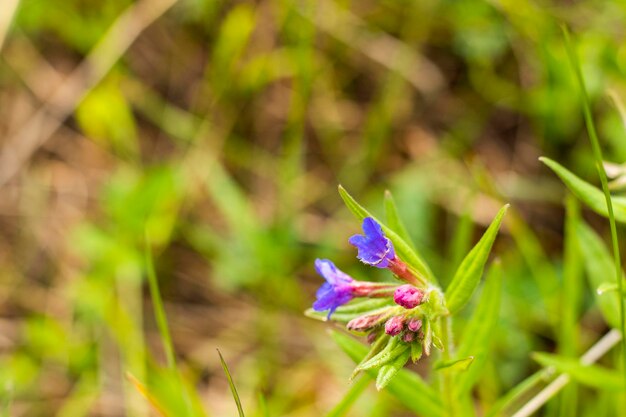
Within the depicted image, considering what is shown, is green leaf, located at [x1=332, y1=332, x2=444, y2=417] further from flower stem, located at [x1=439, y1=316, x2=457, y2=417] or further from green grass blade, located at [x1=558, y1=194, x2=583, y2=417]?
green grass blade, located at [x1=558, y1=194, x2=583, y2=417]

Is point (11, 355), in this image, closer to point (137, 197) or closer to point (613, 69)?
point (137, 197)

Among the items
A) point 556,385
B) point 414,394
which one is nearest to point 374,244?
point 414,394

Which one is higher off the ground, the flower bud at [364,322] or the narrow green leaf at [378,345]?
the flower bud at [364,322]

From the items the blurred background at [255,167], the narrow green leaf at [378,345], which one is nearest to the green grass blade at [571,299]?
the blurred background at [255,167]

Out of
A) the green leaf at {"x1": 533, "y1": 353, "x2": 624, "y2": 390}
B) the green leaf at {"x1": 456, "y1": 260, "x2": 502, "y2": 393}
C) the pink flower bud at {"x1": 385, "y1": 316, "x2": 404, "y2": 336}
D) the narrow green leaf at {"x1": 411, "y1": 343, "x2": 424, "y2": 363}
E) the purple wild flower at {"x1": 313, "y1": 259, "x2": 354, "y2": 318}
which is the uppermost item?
the purple wild flower at {"x1": 313, "y1": 259, "x2": 354, "y2": 318}

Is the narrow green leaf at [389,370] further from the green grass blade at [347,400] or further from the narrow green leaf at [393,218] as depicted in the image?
the narrow green leaf at [393,218]

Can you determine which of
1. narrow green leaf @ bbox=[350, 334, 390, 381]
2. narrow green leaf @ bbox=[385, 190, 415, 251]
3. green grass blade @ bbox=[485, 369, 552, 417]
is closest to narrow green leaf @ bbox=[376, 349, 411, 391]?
narrow green leaf @ bbox=[350, 334, 390, 381]
